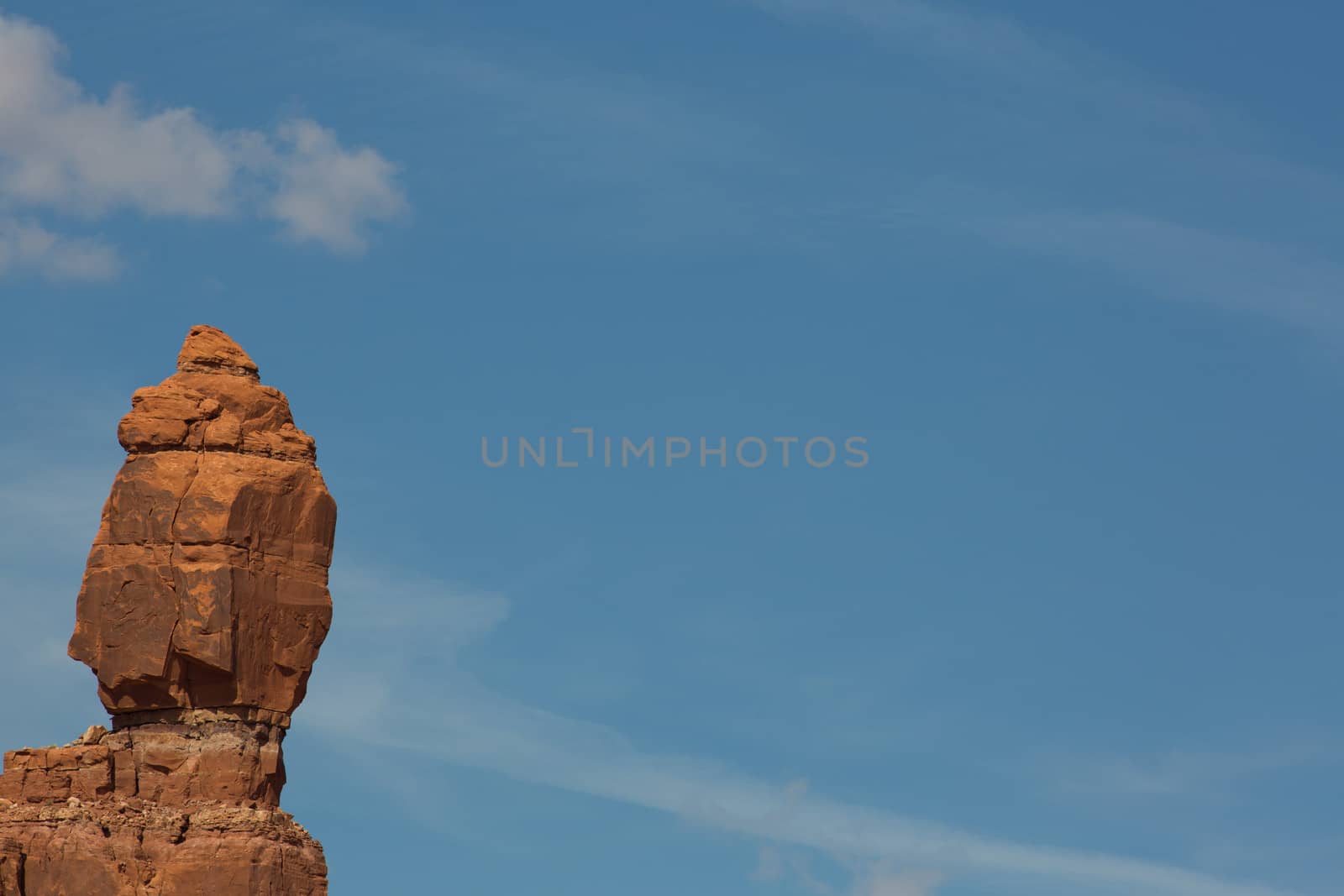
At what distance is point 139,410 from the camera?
137 metres

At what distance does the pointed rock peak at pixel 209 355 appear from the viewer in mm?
137875

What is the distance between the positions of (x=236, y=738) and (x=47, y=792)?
5.63 metres

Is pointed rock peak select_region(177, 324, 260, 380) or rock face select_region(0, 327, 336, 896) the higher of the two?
pointed rock peak select_region(177, 324, 260, 380)

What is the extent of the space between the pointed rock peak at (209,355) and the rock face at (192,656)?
4cm

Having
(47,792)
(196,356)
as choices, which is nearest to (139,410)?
(196,356)

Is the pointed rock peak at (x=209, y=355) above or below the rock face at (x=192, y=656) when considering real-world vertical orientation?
above

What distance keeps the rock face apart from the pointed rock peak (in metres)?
0.04

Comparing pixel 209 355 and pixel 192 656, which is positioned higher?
pixel 209 355

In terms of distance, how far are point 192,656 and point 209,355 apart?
9286mm

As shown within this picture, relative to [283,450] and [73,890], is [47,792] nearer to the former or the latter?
[73,890]

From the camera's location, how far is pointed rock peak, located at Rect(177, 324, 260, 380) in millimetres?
137875

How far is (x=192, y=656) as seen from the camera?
135 meters

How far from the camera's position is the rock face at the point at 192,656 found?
436 ft

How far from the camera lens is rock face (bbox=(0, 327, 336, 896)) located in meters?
133
